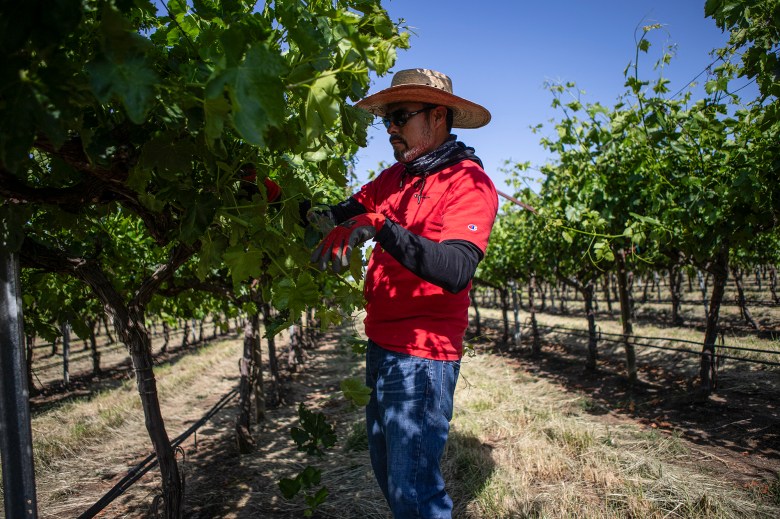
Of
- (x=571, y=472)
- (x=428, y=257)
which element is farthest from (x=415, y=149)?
(x=571, y=472)

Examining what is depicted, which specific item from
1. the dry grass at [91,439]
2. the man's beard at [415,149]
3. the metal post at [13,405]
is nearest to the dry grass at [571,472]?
the man's beard at [415,149]

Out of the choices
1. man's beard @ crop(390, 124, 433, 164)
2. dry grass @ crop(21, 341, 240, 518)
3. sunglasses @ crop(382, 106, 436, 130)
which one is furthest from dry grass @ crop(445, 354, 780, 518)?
dry grass @ crop(21, 341, 240, 518)

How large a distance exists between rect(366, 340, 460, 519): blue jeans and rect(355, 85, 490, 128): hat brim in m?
1.17

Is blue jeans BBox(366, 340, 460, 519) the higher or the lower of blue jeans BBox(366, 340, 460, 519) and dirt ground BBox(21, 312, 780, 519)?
the higher

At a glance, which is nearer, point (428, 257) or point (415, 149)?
point (428, 257)

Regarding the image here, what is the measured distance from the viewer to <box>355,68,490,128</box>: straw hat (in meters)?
2.07

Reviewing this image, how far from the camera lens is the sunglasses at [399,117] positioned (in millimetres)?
2104

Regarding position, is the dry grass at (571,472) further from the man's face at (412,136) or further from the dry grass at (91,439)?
the dry grass at (91,439)

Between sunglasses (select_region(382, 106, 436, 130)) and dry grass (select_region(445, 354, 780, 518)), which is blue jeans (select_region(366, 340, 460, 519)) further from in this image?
dry grass (select_region(445, 354, 780, 518))

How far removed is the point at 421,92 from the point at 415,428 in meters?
1.47

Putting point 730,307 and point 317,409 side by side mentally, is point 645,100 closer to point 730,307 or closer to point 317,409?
point 317,409

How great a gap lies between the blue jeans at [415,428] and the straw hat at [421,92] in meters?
1.18

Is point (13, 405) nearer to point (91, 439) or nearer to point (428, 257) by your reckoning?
point (428, 257)

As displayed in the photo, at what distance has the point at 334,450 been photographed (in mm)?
5242
